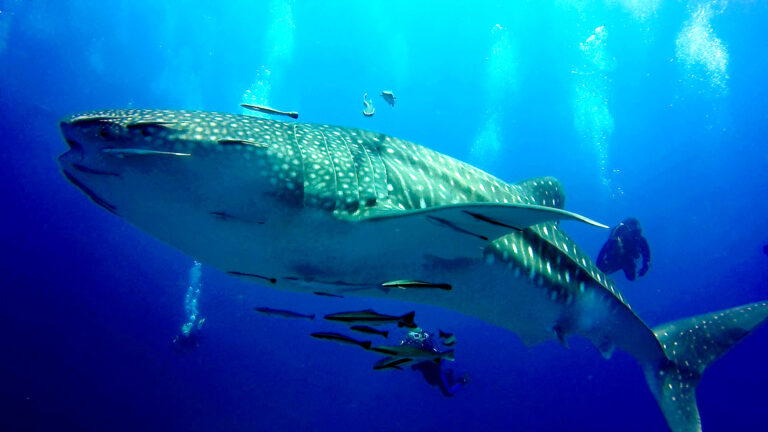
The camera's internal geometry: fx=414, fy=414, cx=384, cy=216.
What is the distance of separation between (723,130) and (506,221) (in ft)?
180

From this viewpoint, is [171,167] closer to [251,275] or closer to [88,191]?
[88,191]

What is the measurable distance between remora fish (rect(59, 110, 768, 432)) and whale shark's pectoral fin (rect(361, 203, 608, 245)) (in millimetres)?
11

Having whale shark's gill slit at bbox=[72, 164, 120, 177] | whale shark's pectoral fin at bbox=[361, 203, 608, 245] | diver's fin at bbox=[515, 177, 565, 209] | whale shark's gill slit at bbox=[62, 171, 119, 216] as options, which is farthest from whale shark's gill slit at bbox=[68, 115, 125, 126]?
diver's fin at bbox=[515, 177, 565, 209]

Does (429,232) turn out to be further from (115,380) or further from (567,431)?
(567,431)

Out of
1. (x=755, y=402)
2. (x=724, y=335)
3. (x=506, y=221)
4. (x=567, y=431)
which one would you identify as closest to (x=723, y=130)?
(x=755, y=402)

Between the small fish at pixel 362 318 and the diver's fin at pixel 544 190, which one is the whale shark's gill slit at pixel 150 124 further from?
the diver's fin at pixel 544 190

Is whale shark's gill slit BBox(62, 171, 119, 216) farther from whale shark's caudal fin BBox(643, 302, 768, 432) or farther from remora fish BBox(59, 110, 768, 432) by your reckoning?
whale shark's caudal fin BBox(643, 302, 768, 432)

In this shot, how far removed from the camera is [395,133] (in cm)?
4038

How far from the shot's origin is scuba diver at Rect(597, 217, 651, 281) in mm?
9727

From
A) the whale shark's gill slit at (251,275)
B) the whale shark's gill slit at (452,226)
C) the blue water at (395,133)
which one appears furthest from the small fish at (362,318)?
the blue water at (395,133)

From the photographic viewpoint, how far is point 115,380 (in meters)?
23.8

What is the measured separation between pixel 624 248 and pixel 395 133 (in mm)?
32212

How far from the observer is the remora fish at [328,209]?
220cm

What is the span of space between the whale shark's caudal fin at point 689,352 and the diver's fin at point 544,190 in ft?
6.99
